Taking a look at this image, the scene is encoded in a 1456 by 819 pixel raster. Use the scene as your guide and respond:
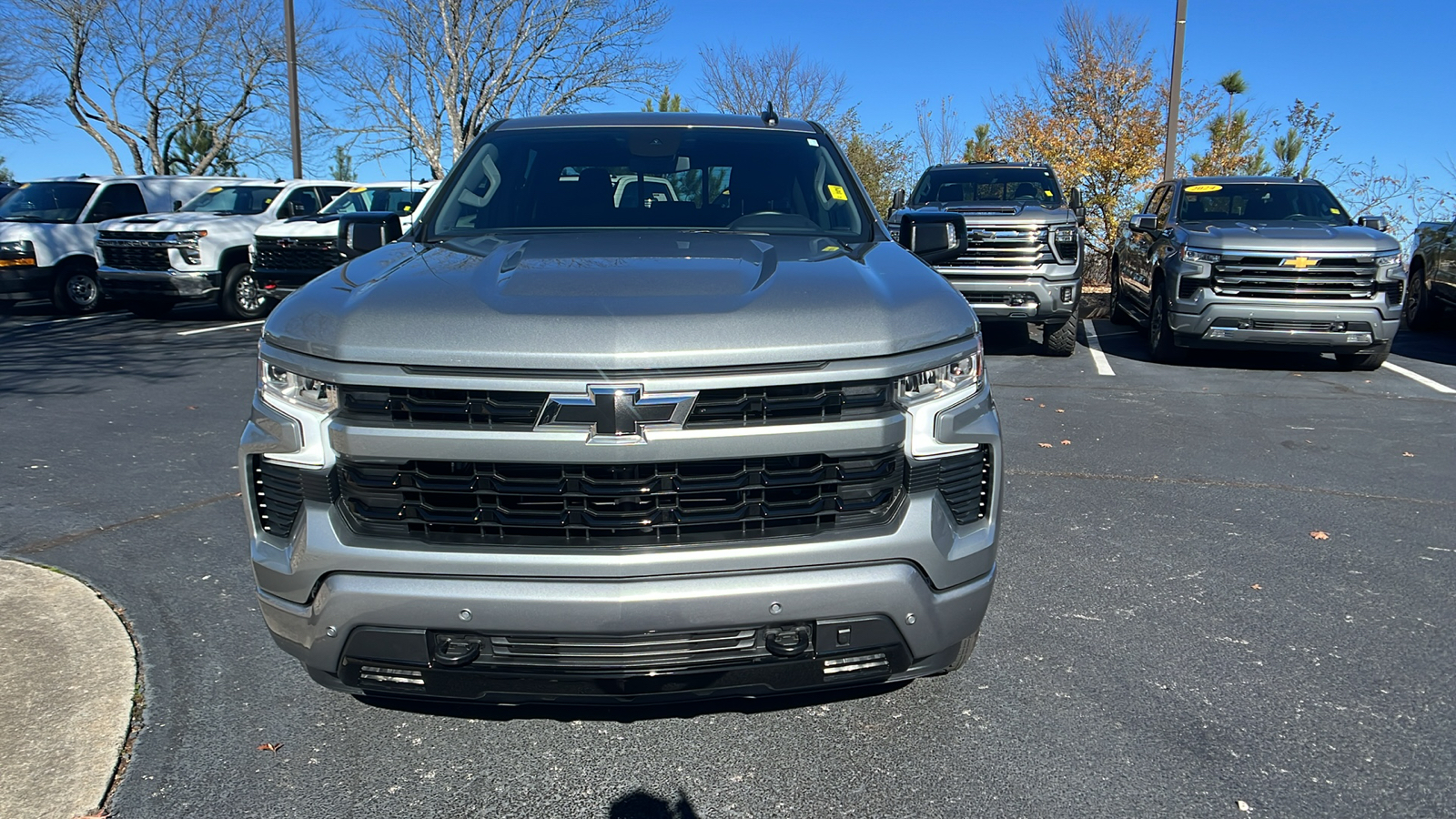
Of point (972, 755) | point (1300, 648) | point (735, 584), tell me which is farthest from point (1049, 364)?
point (735, 584)

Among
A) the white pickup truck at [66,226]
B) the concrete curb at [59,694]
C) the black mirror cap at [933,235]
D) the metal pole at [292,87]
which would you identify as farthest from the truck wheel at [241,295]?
the black mirror cap at [933,235]

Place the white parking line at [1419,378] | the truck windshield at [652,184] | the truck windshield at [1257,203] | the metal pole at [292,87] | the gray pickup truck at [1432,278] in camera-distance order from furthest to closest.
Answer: the metal pole at [292,87] < the gray pickup truck at [1432,278] < the truck windshield at [1257,203] < the white parking line at [1419,378] < the truck windshield at [652,184]

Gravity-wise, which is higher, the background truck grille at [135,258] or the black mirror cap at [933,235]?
the black mirror cap at [933,235]

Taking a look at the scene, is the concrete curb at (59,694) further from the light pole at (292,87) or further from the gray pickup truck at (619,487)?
the light pole at (292,87)

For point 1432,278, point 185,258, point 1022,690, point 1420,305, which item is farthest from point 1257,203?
point 185,258

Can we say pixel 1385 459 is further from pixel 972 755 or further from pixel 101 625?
pixel 101 625

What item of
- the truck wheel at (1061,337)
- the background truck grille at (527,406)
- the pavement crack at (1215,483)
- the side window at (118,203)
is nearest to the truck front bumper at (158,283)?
the side window at (118,203)

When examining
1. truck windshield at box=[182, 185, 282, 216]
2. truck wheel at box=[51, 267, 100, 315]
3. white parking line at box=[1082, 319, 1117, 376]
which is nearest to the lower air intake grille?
white parking line at box=[1082, 319, 1117, 376]

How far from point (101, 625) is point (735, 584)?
8.92ft

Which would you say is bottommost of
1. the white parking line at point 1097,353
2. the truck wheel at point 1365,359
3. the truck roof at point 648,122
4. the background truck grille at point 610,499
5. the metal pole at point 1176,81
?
the white parking line at point 1097,353

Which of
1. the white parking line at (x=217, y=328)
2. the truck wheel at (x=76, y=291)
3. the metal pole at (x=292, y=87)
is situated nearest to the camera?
the white parking line at (x=217, y=328)

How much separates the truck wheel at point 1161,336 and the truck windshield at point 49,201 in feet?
46.0

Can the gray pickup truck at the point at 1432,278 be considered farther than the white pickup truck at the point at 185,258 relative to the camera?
No

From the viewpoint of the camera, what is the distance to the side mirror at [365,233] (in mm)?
4176
